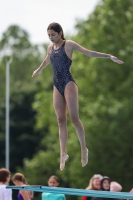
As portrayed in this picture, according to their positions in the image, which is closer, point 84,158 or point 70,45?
point 70,45

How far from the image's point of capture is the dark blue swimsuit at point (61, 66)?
11.7 meters

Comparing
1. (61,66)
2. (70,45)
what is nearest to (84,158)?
(61,66)

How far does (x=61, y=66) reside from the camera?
38.5ft

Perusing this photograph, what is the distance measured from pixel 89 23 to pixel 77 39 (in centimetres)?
126

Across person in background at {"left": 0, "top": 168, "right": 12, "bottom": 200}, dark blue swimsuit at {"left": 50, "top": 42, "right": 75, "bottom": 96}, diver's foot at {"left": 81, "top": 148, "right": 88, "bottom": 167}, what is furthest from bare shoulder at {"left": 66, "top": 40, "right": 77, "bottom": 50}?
person in background at {"left": 0, "top": 168, "right": 12, "bottom": 200}

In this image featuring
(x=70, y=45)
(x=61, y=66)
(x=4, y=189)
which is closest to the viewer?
(x=70, y=45)

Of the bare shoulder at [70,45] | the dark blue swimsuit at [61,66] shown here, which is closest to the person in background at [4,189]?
the dark blue swimsuit at [61,66]

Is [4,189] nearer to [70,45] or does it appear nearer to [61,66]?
[61,66]

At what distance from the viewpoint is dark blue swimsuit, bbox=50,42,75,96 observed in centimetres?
Result: 1169

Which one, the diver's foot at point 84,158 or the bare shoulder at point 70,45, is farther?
the diver's foot at point 84,158

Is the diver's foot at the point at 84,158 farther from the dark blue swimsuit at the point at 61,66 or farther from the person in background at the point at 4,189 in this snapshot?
the person in background at the point at 4,189

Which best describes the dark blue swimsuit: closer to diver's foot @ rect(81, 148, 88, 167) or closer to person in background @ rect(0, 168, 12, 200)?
diver's foot @ rect(81, 148, 88, 167)

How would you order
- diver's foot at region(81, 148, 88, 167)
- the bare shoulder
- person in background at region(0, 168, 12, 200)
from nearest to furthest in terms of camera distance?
1. the bare shoulder
2. diver's foot at region(81, 148, 88, 167)
3. person in background at region(0, 168, 12, 200)

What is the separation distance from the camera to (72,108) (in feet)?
38.3
